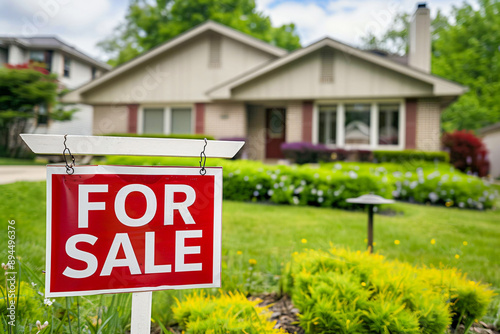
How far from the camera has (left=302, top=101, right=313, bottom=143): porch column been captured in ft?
42.4

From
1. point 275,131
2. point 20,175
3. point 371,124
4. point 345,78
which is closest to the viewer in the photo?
point 20,175

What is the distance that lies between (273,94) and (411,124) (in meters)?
4.90

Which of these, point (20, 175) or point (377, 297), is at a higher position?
point (20, 175)

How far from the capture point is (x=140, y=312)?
1299 millimetres

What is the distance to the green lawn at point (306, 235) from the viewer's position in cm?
290

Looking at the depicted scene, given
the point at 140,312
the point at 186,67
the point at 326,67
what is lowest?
the point at 140,312

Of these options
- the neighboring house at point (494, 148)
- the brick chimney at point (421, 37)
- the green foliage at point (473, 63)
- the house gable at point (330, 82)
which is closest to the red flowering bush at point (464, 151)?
the brick chimney at point (421, 37)

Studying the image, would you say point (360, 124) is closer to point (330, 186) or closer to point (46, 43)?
point (330, 186)

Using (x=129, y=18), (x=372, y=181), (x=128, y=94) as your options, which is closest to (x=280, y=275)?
(x=372, y=181)

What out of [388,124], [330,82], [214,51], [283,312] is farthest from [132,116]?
[283,312]

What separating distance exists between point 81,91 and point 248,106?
278 inches

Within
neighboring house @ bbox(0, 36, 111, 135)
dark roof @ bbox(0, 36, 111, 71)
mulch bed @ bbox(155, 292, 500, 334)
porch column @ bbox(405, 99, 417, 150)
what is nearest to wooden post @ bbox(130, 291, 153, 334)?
mulch bed @ bbox(155, 292, 500, 334)

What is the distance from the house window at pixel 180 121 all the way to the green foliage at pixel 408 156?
745 centimetres

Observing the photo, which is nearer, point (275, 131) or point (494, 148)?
point (275, 131)
